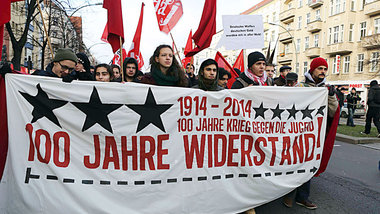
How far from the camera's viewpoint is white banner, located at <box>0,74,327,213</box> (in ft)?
Answer: 7.90

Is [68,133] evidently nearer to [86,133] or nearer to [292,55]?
[86,133]

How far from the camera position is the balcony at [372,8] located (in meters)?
26.3

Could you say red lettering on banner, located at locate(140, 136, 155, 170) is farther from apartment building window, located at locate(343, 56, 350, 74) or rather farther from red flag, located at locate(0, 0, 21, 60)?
apartment building window, located at locate(343, 56, 350, 74)

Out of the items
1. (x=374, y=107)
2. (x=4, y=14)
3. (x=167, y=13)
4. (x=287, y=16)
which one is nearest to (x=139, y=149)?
(x=4, y=14)

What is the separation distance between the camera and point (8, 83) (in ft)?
7.99

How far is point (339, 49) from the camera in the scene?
1182 inches

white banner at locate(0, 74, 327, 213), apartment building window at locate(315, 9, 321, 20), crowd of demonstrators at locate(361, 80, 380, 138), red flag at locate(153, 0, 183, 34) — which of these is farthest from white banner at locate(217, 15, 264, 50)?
apartment building window at locate(315, 9, 321, 20)

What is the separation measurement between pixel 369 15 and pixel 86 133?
33.0 metres

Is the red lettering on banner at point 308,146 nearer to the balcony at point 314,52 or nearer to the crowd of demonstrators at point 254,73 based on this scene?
the crowd of demonstrators at point 254,73

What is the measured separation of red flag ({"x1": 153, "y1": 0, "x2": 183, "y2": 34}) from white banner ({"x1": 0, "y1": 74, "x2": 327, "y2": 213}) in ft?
9.83

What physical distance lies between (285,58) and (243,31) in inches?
1395

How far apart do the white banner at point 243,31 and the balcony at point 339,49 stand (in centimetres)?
2833

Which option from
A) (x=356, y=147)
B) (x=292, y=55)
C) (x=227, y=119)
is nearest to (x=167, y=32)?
(x=227, y=119)

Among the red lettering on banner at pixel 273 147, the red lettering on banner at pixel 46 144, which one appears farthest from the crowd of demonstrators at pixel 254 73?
the red lettering on banner at pixel 46 144
